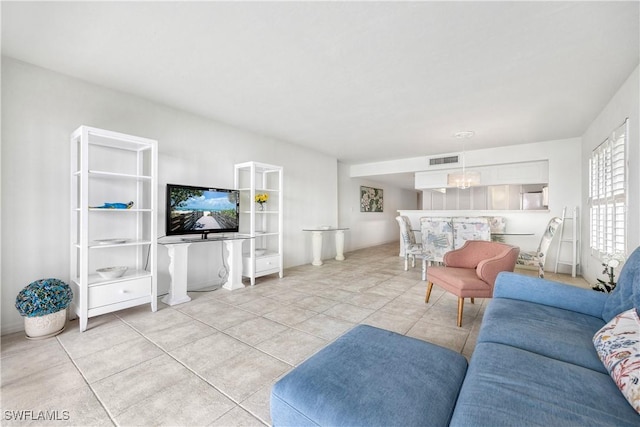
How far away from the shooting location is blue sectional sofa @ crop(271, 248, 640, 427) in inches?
34.6

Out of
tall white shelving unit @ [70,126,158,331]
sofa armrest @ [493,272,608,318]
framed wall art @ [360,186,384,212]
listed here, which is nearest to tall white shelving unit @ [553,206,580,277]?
sofa armrest @ [493,272,608,318]

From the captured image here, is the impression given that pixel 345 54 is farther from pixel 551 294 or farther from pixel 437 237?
pixel 437 237

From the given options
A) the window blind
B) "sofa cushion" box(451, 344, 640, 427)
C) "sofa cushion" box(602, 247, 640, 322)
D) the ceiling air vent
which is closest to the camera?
"sofa cushion" box(451, 344, 640, 427)

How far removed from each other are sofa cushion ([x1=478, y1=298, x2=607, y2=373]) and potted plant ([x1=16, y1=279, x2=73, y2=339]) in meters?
3.28

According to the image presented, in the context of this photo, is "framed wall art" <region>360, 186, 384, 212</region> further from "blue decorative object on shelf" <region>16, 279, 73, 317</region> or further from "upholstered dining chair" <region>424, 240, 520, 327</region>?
"blue decorative object on shelf" <region>16, 279, 73, 317</region>

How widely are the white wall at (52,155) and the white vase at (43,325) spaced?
36cm

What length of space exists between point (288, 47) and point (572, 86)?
120 inches

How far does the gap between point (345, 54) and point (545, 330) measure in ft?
7.92

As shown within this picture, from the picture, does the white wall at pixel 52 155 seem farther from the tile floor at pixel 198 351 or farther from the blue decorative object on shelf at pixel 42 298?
the tile floor at pixel 198 351

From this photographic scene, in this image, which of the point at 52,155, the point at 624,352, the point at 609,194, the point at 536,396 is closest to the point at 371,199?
the point at 609,194

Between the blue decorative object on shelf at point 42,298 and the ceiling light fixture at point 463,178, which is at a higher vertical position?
the ceiling light fixture at point 463,178

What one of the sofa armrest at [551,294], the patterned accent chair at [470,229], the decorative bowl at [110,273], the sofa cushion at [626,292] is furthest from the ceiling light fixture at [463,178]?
the decorative bowl at [110,273]

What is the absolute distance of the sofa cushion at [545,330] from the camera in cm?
127

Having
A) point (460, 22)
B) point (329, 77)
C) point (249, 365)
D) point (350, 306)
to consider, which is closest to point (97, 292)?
point (249, 365)
